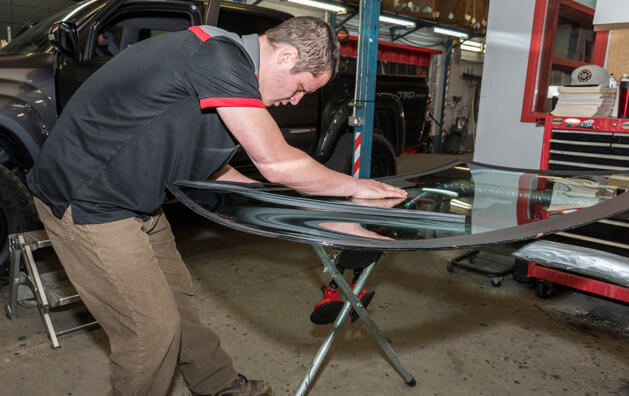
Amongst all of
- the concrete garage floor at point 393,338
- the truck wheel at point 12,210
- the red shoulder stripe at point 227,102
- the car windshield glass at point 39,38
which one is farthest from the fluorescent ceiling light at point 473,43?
the red shoulder stripe at point 227,102

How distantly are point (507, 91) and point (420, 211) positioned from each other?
273 centimetres

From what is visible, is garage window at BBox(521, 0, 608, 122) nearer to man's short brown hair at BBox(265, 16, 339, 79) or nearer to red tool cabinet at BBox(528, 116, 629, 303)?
red tool cabinet at BBox(528, 116, 629, 303)

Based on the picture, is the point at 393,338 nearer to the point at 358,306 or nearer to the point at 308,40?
the point at 358,306

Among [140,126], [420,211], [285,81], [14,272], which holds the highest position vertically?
[285,81]

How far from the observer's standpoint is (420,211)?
142 cm

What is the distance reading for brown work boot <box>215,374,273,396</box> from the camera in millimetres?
1740

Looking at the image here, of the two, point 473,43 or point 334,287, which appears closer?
point 334,287

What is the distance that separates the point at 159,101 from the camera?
123 cm

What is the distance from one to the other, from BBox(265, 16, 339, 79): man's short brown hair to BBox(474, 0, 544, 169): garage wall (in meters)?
2.80

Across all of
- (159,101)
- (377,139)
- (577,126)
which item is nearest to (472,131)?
(377,139)

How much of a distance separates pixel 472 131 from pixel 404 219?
1325 centimetres

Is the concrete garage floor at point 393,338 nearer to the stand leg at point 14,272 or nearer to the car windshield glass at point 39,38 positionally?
the stand leg at point 14,272

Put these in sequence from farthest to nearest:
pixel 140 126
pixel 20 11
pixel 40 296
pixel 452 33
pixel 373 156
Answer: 1. pixel 452 33
2. pixel 20 11
3. pixel 373 156
4. pixel 40 296
5. pixel 140 126

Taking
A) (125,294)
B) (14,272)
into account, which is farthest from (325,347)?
(14,272)
